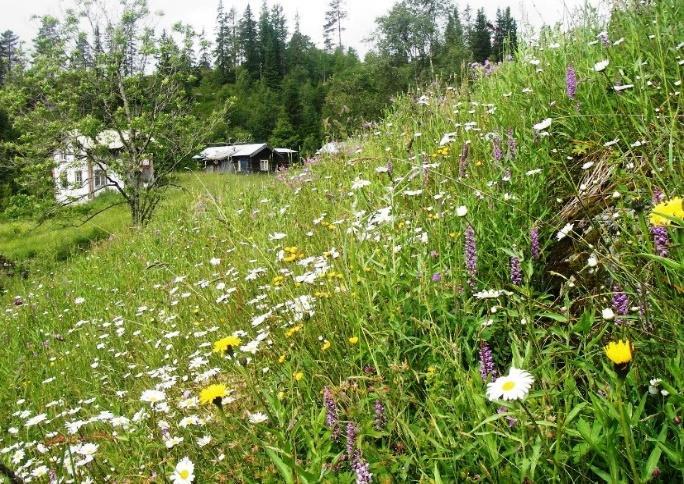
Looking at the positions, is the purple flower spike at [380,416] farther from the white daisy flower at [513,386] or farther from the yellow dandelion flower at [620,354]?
the yellow dandelion flower at [620,354]

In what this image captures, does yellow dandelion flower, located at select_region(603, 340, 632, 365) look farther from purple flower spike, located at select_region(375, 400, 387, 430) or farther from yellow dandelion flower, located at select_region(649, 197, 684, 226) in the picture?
purple flower spike, located at select_region(375, 400, 387, 430)

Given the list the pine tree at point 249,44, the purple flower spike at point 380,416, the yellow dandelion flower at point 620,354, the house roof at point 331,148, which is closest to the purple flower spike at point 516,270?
the purple flower spike at point 380,416

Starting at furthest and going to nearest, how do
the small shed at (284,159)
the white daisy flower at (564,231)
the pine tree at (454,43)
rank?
the pine tree at (454,43) < the small shed at (284,159) < the white daisy flower at (564,231)

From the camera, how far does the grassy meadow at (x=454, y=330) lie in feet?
4.17

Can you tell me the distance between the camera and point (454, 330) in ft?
6.19

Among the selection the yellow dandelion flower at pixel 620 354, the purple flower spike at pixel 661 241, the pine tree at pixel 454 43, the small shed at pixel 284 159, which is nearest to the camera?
the yellow dandelion flower at pixel 620 354

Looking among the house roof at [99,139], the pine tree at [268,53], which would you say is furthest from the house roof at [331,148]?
the pine tree at [268,53]

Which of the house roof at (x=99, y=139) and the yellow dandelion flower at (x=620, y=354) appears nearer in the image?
the yellow dandelion flower at (x=620, y=354)

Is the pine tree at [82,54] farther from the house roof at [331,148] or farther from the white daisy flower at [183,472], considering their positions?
the white daisy flower at [183,472]

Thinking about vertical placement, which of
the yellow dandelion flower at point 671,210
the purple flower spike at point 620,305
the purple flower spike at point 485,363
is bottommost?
the purple flower spike at point 485,363

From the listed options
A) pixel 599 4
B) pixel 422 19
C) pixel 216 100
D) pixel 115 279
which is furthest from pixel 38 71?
pixel 216 100

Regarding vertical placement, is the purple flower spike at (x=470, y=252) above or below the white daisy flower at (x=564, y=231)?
below

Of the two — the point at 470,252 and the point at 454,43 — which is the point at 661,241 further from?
the point at 454,43

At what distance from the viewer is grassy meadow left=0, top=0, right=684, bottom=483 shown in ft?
4.17
